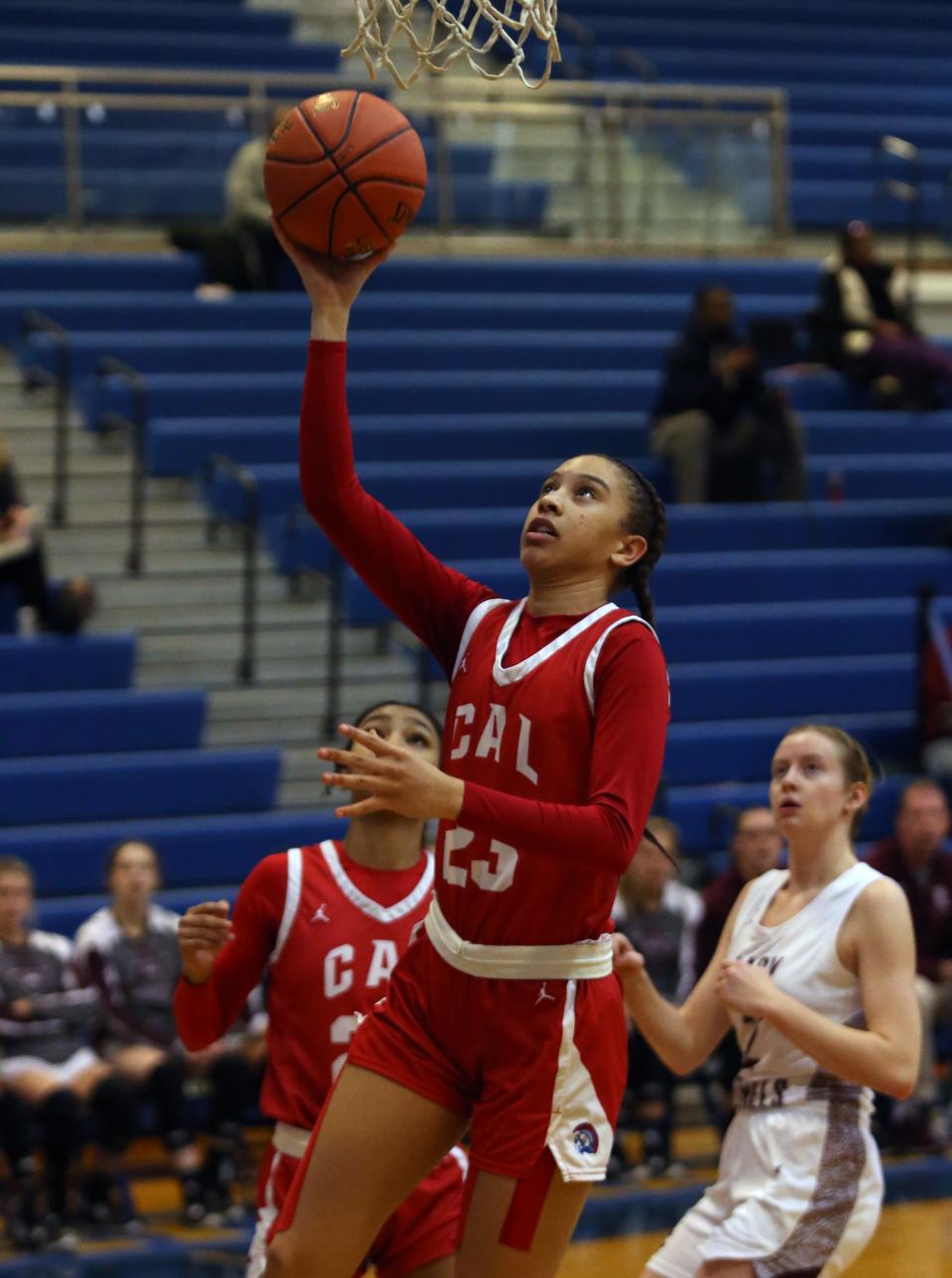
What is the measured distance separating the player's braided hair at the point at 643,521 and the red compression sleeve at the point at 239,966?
0.92 meters

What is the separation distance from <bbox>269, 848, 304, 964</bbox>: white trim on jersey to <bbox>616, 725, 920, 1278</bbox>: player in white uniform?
0.65m

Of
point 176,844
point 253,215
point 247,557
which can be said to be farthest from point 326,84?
point 176,844

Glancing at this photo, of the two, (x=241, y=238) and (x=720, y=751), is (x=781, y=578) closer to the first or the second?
(x=720, y=751)

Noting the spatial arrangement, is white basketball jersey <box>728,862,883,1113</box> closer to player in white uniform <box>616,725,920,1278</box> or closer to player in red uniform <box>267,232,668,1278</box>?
player in white uniform <box>616,725,920,1278</box>

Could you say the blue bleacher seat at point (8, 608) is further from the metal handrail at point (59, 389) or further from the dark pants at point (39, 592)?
the metal handrail at point (59, 389)

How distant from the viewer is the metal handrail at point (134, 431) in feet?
29.9

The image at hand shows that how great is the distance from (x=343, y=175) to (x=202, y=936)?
4.35ft

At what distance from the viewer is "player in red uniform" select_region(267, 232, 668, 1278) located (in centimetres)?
321

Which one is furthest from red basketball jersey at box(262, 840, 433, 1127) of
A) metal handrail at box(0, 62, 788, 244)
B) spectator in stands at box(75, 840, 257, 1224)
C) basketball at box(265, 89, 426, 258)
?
metal handrail at box(0, 62, 788, 244)

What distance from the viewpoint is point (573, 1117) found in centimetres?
328

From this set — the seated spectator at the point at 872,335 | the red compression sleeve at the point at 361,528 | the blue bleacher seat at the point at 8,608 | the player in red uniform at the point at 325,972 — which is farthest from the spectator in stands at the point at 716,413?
the red compression sleeve at the point at 361,528

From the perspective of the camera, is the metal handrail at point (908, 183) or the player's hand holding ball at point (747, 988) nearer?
the player's hand holding ball at point (747, 988)

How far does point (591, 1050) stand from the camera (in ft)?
10.8

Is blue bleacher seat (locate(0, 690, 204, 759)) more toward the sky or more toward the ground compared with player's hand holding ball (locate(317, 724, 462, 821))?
more toward the ground
